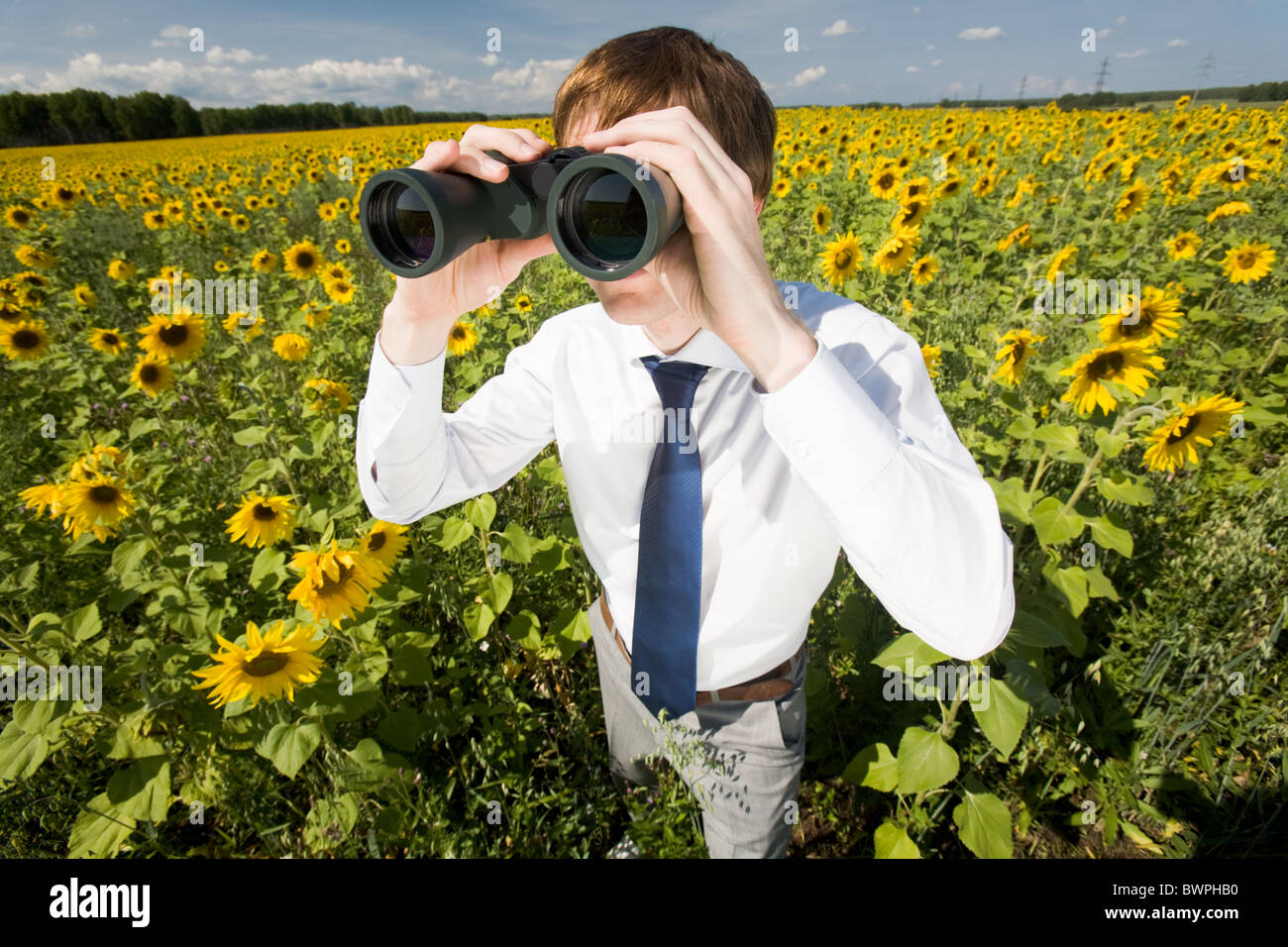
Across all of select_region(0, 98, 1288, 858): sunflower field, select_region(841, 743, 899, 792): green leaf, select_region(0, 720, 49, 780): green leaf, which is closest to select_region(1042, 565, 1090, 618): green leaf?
select_region(0, 98, 1288, 858): sunflower field

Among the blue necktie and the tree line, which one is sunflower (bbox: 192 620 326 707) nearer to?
the blue necktie

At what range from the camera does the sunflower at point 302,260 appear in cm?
539

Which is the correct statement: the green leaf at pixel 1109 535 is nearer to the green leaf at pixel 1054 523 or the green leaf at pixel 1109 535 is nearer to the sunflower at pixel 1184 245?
the green leaf at pixel 1054 523

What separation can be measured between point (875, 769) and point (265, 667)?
6.48 feet

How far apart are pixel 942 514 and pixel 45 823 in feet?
11.1

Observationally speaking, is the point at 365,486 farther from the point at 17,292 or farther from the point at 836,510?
the point at 17,292

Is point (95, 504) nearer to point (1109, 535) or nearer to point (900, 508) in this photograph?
point (900, 508)

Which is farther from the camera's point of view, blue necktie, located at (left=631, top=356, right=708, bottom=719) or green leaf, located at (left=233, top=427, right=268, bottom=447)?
green leaf, located at (left=233, top=427, right=268, bottom=447)

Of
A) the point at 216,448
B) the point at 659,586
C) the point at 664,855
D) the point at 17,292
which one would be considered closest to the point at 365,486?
the point at 659,586

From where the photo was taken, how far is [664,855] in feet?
6.27

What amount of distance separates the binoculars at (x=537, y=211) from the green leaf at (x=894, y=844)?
1.99 metres

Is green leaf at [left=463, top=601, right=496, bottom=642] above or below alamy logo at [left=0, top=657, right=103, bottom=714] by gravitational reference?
above

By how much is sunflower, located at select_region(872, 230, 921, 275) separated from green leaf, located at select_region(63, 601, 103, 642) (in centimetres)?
458

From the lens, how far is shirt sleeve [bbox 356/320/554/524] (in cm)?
144
